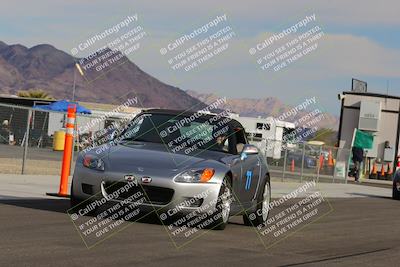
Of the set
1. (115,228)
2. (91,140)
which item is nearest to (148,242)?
(115,228)

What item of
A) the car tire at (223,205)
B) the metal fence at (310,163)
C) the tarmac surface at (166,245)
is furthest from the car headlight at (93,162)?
the metal fence at (310,163)

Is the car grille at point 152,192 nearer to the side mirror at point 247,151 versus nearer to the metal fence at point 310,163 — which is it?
the side mirror at point 247,151

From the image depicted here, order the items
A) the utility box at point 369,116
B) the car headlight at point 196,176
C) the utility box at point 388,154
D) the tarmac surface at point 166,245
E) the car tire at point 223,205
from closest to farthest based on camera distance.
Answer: the tarmac surface at point 166,245, the car headlight at point 196,176, the car tire at point 223,205, the utility box at point 388,154, the utility box at point 369,116

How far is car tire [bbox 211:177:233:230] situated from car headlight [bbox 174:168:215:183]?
22 cm

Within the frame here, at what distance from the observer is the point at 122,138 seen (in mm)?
11547

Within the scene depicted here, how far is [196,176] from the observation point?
10.4 m

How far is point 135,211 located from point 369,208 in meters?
9.95

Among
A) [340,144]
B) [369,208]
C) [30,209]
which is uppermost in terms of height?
[30,209]

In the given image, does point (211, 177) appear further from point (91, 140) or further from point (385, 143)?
point (385, 143)

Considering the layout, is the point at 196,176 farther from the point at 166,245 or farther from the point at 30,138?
the point at 30,138

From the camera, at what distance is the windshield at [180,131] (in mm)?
11367

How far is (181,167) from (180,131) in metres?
1.14

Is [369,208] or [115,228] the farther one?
[369,208]

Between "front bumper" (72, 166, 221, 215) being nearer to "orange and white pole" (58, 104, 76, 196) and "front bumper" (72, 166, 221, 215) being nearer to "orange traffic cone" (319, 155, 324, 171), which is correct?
"orange and white pole" (58, 104, 76, 196)
